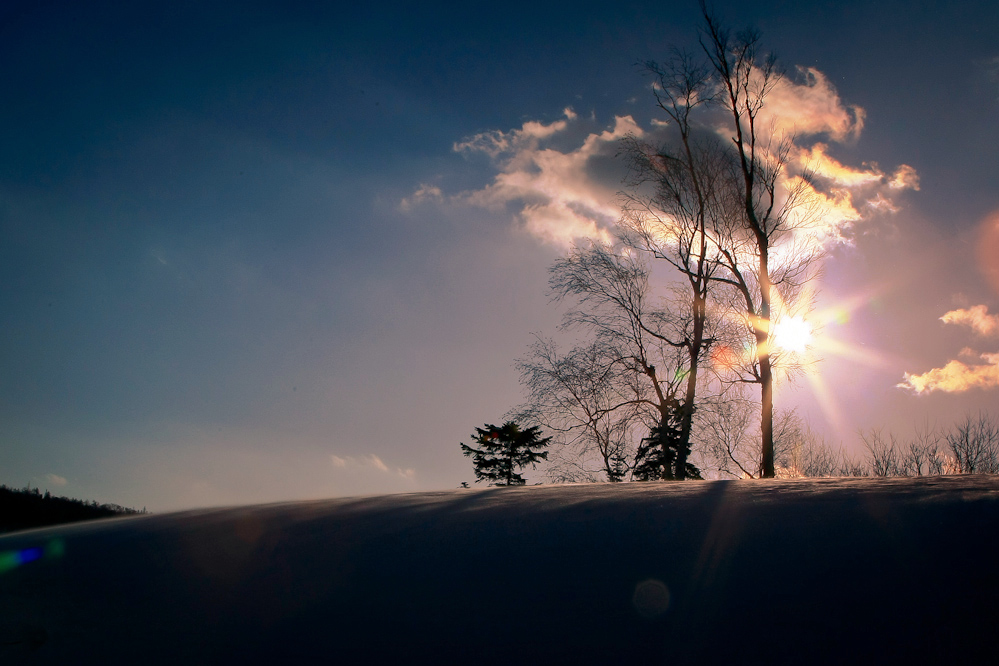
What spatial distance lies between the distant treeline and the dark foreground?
31.9 feet

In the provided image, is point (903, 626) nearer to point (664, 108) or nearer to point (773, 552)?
point (773, 552)

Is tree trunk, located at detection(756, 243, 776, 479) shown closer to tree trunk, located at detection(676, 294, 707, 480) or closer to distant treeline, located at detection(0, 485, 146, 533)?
tree trunk, located at detection(676, 294, 707, 480)

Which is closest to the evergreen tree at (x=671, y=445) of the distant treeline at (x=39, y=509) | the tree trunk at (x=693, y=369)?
the tree trunk at (x=693, y=369)

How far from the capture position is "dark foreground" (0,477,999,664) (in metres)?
1.84

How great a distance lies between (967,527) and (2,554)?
15.6 ft

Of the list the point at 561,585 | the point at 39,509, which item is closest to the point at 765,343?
the point at 561,585

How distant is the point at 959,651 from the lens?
164cm

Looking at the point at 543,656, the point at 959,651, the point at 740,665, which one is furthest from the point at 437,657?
the point at 959,651

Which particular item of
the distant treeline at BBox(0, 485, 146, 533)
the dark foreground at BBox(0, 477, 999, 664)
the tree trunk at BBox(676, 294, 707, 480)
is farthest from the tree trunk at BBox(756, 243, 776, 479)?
the distant treeline at BBox(0, 485, 146, 533)

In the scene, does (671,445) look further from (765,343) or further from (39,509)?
(39,509)

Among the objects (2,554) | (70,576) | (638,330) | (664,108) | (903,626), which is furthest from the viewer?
(638,330)

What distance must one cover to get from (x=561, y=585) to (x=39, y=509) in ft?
42.8

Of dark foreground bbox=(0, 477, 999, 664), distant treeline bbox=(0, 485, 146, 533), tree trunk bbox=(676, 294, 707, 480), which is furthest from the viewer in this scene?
tree trunk bbox=(676, 294, 707, 480)

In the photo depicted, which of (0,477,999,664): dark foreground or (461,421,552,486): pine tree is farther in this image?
(461,421,552,486): pine tree
